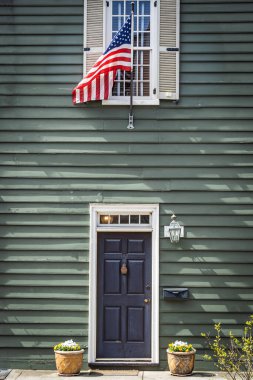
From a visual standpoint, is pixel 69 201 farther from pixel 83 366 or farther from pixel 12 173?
pixel 83 366

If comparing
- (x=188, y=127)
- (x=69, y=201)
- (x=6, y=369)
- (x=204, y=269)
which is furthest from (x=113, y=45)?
(x=6, y=369)

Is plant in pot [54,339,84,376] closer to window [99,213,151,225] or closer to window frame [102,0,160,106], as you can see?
window [99,213,151,225]

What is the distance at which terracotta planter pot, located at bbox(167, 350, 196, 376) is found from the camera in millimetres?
8422

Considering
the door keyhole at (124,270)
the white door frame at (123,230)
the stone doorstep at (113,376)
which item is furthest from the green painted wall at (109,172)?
the door keyhole at (124,270)

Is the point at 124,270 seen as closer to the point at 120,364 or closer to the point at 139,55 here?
the point at 120,364

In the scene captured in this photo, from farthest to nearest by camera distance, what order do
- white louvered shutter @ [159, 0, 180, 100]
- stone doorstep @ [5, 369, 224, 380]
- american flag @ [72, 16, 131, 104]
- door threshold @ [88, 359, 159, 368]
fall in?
white louvered shutter @ [159, 0, 180, 100] < door threshold @ [88, 359, 159, 368] < american flag @ [72, 16, 131, 104] < stone doorstep @ [5, 369, 224, 380]

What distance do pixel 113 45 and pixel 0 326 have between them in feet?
15.5

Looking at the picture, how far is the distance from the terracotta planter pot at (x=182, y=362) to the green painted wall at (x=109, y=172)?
46 centimetres

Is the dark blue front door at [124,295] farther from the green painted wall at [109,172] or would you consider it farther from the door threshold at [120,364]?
the green painted wall at [109,172]

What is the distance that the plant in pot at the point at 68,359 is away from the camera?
8.45 meters

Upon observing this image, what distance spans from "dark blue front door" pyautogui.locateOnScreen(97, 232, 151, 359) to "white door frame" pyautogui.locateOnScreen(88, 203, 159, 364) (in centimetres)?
15

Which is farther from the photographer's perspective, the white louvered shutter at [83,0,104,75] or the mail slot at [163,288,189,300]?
the white louvered shutter at [83,0,104,75]

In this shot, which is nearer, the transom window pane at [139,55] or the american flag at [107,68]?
the american flag at [107,68]

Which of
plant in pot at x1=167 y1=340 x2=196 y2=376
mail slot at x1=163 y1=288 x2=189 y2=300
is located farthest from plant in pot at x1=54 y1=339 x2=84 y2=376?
mail slot at x1=163 y1=288 x2=189 y2=300
